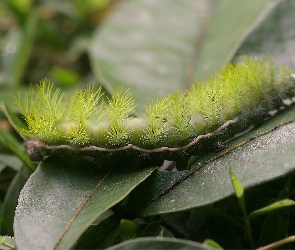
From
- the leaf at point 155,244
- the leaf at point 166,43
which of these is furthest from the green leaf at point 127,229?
the leaf at point 166,43

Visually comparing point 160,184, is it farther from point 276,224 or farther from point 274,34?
point 274,34

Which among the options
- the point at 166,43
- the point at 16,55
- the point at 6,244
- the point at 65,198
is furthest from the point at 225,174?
the point at 16,55

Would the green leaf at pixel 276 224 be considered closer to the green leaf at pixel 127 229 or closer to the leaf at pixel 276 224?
the leaf at pixel 276 224

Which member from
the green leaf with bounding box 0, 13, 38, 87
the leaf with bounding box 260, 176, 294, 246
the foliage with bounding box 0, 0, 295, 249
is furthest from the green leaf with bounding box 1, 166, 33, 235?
the green leaf with bounding box 0, 13, 38, 87

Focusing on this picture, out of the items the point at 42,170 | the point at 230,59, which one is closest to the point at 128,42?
the point at 230,59

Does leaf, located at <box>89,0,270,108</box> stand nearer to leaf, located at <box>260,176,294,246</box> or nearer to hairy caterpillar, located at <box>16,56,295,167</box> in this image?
hairy caterpillar, located at <box>16,56,295,167</box>

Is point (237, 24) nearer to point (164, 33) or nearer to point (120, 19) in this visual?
point (164, 33)
